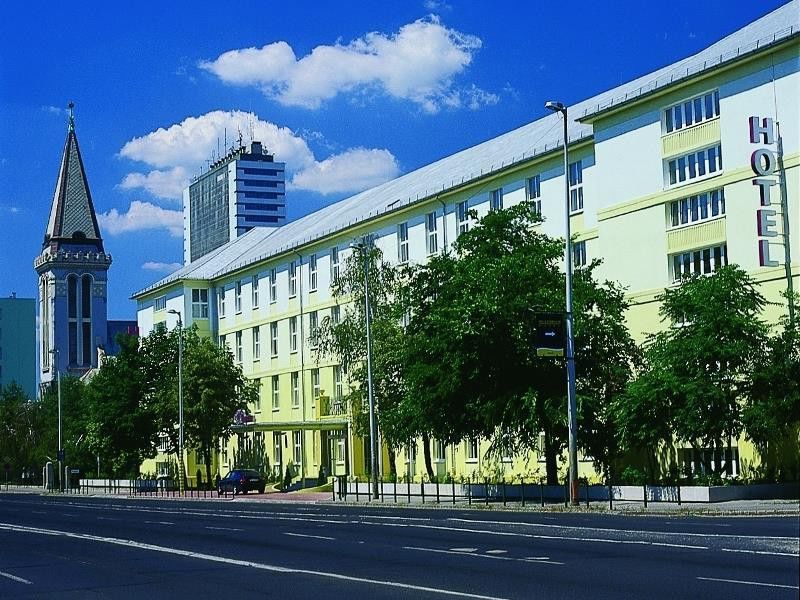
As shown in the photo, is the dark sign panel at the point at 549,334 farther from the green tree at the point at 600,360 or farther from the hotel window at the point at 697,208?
the hotel window at the point at 697,208

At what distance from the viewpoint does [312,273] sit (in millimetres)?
81750

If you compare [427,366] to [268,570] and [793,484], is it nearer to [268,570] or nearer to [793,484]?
[793,484]

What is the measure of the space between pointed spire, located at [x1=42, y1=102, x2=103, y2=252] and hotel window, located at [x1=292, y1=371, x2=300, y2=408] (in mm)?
104477

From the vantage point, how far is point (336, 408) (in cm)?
7462

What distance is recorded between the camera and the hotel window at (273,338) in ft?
285

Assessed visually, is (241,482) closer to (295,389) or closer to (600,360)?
(295,389)

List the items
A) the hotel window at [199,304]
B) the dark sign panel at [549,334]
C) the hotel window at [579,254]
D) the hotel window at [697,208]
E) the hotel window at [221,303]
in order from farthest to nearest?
the hotel window at [199,304] → the hotel window at [221,303] → the hotel window at [579,254] → the hotel window at [697,208] → the dark sign panel at [549,334]

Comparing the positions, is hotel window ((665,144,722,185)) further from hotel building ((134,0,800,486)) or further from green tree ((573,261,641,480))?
green tree ((573,261,641,480))

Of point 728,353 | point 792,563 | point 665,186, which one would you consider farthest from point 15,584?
point 665,186

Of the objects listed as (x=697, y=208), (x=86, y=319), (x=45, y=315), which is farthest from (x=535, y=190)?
(x=45, y=315)

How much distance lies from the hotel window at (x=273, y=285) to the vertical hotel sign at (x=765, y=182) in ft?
154

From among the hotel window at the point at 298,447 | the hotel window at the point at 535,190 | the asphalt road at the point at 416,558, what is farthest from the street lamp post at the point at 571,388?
the hotel window at the point at 298,447

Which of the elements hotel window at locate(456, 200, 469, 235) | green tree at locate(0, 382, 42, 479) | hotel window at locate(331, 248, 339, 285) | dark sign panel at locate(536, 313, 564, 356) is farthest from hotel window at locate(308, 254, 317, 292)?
green tree at locate(0, 382, 42, 479)

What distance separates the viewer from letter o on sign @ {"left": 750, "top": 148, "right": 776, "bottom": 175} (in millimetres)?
44281
